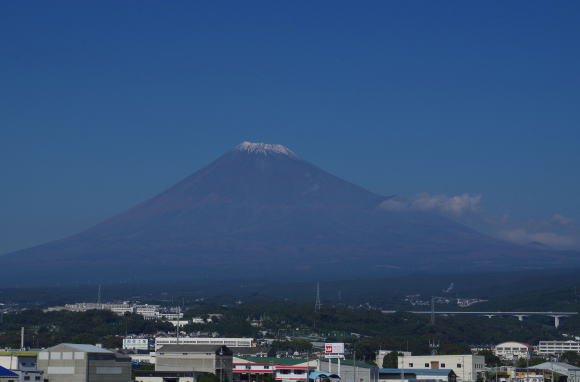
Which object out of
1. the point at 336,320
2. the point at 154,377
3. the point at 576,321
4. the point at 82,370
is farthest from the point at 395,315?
the point at 82,370

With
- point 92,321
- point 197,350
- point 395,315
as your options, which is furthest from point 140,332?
point 197,350

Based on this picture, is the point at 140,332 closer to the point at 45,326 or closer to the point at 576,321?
the point at 45,326

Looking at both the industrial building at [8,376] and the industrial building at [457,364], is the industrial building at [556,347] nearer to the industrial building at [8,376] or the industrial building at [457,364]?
the industrial building at [457,364]

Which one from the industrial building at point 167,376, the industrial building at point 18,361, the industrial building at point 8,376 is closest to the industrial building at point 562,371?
the industrial building at point 167,376

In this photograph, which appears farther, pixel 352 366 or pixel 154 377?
pixel 352 366

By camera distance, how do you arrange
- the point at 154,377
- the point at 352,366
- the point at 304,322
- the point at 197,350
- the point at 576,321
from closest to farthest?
the point at 154,377 → the point at 197,350 → the point at 352,366 → the point at 304,322 → the point at 576,321

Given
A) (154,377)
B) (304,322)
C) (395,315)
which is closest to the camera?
(154,377)
